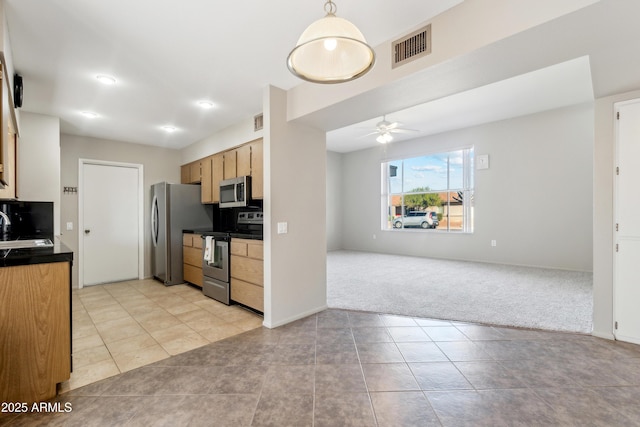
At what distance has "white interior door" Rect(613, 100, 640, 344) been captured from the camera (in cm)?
255

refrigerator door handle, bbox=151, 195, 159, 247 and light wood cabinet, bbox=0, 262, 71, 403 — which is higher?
refrigerator door handle, bbox=151, 195, 159, 247

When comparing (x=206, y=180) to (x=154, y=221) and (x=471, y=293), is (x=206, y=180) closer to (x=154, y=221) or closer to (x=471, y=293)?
(x=154, y=221)

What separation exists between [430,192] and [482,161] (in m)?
1.38

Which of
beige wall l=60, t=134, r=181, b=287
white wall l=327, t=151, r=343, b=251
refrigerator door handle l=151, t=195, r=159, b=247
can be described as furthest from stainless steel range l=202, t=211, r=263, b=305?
white wall l=327, t=151, r=343, b=251

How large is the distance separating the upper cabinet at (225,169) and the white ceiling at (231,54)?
1.87ft

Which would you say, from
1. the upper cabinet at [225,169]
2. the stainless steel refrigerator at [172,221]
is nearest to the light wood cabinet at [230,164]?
the upper cabinet at [225,169]

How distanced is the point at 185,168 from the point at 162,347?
13.2 ft

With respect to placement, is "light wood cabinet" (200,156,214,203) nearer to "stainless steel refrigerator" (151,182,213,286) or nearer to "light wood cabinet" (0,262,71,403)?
"stainless steel refrigerator" (151,182,213,286)

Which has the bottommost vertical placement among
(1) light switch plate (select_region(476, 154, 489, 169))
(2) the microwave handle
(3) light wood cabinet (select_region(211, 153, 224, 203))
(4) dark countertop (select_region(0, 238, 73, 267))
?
(4) dark countertop (select_region(0, 238, 73, 267))

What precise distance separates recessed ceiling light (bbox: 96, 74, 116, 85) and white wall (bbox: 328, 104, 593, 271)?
6.32 meters

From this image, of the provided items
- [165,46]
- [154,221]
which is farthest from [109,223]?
[165,46]

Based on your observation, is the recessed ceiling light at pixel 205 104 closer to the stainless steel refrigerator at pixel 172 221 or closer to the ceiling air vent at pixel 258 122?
the ceiling air vent at pixel 258 122

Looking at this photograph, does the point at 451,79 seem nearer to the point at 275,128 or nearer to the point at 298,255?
the point at 275,128

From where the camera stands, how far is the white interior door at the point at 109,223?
5.01 m
